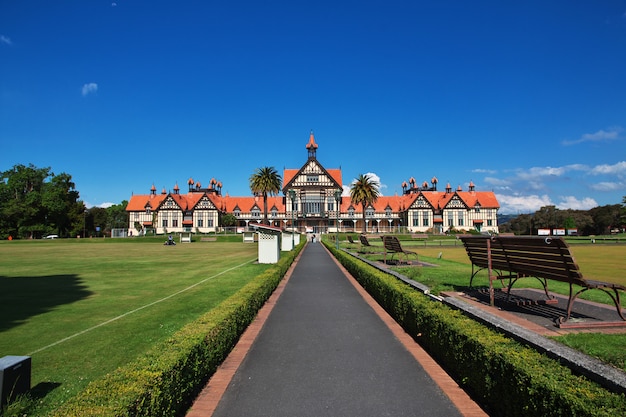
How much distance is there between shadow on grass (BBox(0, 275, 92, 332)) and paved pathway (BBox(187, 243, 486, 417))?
5158 mm

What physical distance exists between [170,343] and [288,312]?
442 cm

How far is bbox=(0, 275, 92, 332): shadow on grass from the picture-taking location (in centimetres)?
863

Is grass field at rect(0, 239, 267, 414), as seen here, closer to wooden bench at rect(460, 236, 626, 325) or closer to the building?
wooden bench at rect(460, 236, 626, 325)

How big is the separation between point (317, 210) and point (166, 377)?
7279cm

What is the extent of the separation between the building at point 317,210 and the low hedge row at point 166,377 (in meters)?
70.0

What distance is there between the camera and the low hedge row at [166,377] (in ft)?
9.50

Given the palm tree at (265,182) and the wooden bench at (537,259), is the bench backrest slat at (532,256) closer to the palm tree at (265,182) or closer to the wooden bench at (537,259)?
the wooden bench at (537,259)

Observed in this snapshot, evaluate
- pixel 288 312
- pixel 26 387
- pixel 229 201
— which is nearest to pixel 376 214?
pixel 229 201

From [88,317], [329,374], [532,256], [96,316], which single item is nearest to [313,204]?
[96,316]

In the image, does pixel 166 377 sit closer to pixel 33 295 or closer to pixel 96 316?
pixel 96 316

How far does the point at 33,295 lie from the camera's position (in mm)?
11070

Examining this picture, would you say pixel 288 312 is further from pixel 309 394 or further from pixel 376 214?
pixel 376 214

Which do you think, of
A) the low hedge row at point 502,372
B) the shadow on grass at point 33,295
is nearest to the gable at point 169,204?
the shadow on grass at point 33,295

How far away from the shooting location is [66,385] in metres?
4.62
